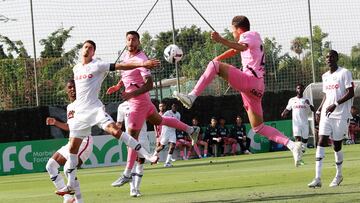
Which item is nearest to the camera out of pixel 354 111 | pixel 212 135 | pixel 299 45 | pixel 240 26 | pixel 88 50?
pixel 88 50

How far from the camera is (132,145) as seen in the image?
13945mm

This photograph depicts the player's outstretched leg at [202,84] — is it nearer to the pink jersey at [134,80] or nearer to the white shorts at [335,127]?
the pink jersey at [134,80]

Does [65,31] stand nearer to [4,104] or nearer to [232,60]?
[4,104]

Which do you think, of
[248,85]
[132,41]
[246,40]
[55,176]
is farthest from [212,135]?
[246,40]

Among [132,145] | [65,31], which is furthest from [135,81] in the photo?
[65,31]

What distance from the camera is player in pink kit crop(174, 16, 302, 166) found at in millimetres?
14586

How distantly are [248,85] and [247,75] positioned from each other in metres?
0.17

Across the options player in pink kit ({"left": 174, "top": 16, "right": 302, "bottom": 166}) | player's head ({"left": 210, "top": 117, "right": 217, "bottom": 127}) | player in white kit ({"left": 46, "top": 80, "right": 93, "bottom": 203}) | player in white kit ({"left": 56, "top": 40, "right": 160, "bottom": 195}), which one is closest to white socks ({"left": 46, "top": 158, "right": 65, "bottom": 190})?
player in white kit ({"left": 46, "top": 80, "right": 93, "bottom": 203})

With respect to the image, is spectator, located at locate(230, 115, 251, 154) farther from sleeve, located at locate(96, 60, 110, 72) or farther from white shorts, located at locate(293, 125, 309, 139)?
sleeve, located at locate(96, 60, 110, 72)

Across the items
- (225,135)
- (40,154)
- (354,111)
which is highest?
Result: (354,111)

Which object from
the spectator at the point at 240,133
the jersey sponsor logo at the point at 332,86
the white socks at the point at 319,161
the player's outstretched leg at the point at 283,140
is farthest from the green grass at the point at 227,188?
the spectator at the point at 240,133

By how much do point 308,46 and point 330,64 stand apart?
21.6 meters

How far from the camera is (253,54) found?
1497 centimetres

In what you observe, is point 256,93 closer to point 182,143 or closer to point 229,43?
point 229,43
